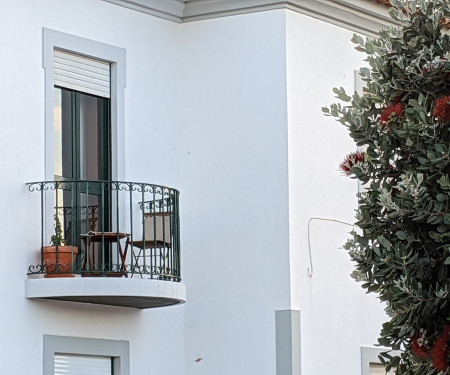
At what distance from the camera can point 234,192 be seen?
13.6 metres

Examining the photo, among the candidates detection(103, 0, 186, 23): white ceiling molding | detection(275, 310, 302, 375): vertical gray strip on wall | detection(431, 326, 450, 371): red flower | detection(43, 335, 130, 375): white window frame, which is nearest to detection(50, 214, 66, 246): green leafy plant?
detection(43, 335, 130, 375): white window frame

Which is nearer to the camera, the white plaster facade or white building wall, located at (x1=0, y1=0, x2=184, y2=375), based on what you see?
white building wall, located at (x1=0, y1=0, x2=184, y2=375)

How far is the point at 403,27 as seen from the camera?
24.6 ft

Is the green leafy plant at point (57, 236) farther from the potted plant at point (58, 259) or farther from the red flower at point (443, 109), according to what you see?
the red flower at point (443, 109)

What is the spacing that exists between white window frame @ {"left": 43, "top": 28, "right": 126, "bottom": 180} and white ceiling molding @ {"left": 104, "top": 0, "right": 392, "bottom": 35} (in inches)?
26.2

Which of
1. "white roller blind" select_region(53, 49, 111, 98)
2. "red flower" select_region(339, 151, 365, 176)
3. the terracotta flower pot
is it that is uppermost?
"white roller blind" select_region(53, 49, 111, 98)

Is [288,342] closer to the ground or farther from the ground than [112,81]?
closer to the ground

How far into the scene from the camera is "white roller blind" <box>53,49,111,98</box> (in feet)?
41.4

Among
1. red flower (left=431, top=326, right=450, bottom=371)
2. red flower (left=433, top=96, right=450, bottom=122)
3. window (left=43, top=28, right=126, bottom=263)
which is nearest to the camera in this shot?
red flower (left=431, top=326, right=450, bottom=371)

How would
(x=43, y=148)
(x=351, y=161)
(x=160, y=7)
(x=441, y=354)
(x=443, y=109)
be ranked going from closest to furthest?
(x=441, y=354)
(x=443, y=109)
(x=351, y=161)
(x=43, y=148)
(x=160, y=7)

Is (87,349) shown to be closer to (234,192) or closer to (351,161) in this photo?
(234,192)

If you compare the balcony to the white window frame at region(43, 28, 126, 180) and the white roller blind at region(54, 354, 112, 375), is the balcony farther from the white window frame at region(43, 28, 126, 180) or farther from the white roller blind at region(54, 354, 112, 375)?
the white roller blind at region(54, 354, 112, 375)

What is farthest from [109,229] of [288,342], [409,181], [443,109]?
[443,109]

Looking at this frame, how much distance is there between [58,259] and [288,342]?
2.82 meters
